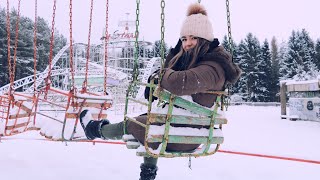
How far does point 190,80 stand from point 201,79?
0.27ft

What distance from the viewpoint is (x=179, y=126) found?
2.41 m

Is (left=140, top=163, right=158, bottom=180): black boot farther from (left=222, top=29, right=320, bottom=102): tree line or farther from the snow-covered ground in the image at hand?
(left=222, top=29, right=320, bottom=102): tree line

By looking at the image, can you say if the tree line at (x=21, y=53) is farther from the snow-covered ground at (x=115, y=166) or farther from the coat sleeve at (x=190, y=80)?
the coat sleeve at (x=190, y=80)

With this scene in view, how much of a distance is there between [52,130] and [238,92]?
41.8m

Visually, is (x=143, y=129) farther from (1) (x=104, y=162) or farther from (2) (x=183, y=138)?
(1) (x=104, y=162)

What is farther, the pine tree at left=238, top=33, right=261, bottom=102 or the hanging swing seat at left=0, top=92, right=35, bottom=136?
the pine tree at left=238, top=33, right=261, bottom=102

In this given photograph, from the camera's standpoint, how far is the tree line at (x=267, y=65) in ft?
138

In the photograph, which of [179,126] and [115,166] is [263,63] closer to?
[115,166]

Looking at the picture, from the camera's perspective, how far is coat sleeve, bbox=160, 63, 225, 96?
2.13 meters

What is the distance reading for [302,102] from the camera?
38.5 ft

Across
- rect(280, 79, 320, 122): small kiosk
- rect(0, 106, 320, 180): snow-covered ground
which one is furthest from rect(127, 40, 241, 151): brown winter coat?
rect(280, 79, 320, 122): small kiosk

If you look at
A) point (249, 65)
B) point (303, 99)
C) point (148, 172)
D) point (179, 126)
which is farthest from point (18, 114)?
point (249, 65)

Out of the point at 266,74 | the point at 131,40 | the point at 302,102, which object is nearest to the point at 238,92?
the point at 266,74

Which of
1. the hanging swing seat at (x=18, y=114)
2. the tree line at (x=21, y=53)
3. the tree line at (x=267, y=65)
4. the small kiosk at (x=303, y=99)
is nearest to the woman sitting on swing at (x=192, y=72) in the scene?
the hanging swing seat at (x=18, y=114)
